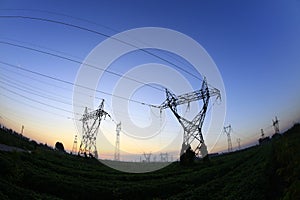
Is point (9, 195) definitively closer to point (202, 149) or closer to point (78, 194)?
point (78, 194)

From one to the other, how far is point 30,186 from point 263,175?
63.5 ft

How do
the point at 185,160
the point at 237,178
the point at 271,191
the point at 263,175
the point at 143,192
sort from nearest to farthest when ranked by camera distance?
the point at 271,191 → the point at 263,175 → the point at 237,178 → the point at 143,192 → the point at 185,160

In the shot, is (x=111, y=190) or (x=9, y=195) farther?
(x=111, y=190)

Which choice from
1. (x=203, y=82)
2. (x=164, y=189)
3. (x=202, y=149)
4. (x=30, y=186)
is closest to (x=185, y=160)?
(x=202, y=149)

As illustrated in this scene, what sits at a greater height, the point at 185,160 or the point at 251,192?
the point at 185,160


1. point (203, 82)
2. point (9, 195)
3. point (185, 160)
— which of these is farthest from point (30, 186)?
point (203, 82)

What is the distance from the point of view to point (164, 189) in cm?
2247

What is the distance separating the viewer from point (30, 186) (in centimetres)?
2047

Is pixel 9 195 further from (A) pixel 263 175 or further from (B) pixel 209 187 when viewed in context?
(A) pixel 263 175

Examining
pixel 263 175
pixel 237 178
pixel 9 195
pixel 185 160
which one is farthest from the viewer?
pixel 185 160

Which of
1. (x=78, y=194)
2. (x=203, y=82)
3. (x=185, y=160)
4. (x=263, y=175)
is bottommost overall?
(x=78, y=194)

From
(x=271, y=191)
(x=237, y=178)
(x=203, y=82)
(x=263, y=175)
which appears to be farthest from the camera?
(x=203, y=82)

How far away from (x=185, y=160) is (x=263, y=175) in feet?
77.3

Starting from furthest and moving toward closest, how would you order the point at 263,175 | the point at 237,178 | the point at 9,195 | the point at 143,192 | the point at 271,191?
the point at 143,192 → the point at 237,178 → the point at 263,175 → the point at 9,195 → the point at 271,191
